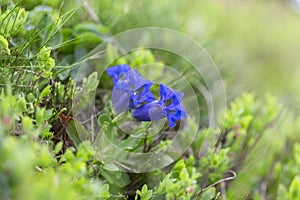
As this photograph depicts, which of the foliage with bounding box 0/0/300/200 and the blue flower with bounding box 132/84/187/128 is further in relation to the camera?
the blue flower with bounding box 132/84/187/128

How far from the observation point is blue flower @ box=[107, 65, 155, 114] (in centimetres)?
111

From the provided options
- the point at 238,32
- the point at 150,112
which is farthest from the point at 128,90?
the point at 238,32

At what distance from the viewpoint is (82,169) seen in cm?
76

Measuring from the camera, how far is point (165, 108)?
1.07m

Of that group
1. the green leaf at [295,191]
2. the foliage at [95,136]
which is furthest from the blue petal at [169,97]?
the green leaf at [295,191]

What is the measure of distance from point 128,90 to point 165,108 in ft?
0.40

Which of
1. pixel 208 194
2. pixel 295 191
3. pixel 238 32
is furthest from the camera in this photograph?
pixel 238 32

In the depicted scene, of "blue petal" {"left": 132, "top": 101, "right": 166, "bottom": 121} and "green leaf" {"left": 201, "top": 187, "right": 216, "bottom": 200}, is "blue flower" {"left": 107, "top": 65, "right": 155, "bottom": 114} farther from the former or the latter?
"green leaf" {"left": 201, "top": 187, "right": 216, "bottom": 200}

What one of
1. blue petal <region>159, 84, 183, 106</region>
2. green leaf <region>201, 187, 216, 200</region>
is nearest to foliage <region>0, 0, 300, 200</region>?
green leaf <region>201, 187, 216, 200</region>

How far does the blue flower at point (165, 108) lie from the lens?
1070mm

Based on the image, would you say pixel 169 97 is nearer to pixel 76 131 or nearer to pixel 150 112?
pixel 150 112

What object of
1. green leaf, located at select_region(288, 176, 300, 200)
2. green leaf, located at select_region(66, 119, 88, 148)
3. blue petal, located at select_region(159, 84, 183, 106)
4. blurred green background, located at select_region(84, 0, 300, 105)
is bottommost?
green leaf, located at select_region(66, 119, 88, 148)

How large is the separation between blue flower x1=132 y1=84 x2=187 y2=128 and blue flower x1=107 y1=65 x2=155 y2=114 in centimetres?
2

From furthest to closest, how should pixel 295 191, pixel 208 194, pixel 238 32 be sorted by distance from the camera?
pixel 238 32
pixel 295 191
pixel 208 194
